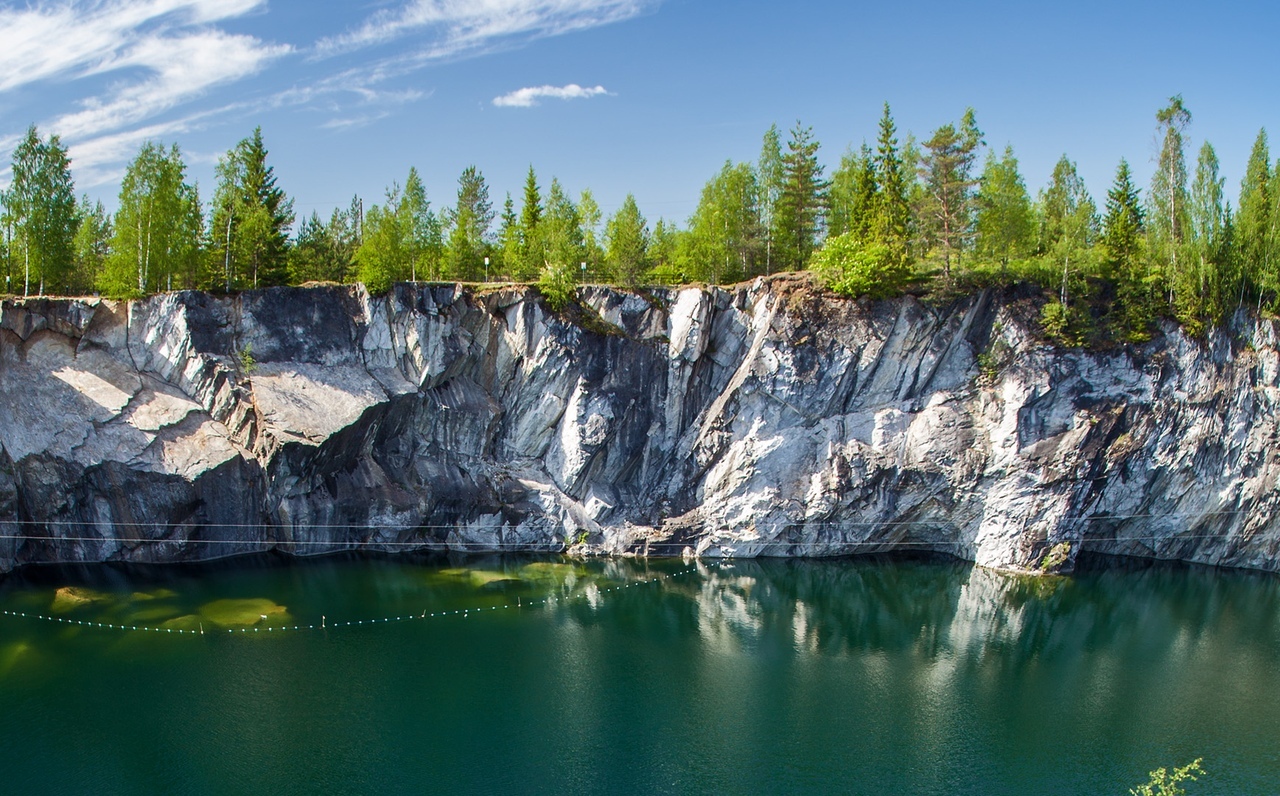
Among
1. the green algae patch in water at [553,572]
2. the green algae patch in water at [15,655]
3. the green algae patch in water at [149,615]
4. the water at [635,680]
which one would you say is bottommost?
the water at [635,680]

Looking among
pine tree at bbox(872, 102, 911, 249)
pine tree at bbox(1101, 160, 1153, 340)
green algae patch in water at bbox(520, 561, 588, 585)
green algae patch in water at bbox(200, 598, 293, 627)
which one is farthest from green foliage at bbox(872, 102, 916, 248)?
green algae patch in water at bbox(200, 598, 293, 627)

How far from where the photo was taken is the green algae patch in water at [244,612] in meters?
40.8

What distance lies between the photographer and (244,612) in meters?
41.9

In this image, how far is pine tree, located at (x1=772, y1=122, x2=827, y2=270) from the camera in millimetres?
61781

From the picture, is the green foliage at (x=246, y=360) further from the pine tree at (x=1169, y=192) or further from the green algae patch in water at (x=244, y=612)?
the pine tree at (x=1169, y=192)

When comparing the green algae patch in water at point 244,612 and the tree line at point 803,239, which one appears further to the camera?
the tree line at point 803,239

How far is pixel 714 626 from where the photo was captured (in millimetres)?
43594

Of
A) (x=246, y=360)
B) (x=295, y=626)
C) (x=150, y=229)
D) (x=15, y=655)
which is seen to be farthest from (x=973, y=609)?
(x=150, y=229)

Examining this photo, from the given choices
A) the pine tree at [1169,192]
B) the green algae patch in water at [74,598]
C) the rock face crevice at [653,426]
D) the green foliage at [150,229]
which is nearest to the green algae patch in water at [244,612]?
the green algae patch in water at [74,598]

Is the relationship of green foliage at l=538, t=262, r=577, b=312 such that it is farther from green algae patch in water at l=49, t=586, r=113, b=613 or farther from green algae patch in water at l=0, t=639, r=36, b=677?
green algae patch in water at l=0, t=639, r=36, b=677

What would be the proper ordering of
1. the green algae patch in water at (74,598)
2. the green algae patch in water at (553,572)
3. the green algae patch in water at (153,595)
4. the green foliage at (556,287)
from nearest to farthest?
the green algae patch in water at (74,598) < the green algae patch in water at (153,595) < the green algae patch in water at (553,572) < the green foliage at (556,287)

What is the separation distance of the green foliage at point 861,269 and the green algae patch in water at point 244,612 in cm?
3532

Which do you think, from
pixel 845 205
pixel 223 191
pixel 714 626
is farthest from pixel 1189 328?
pixel 223 191

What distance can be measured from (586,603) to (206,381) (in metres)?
24.7
